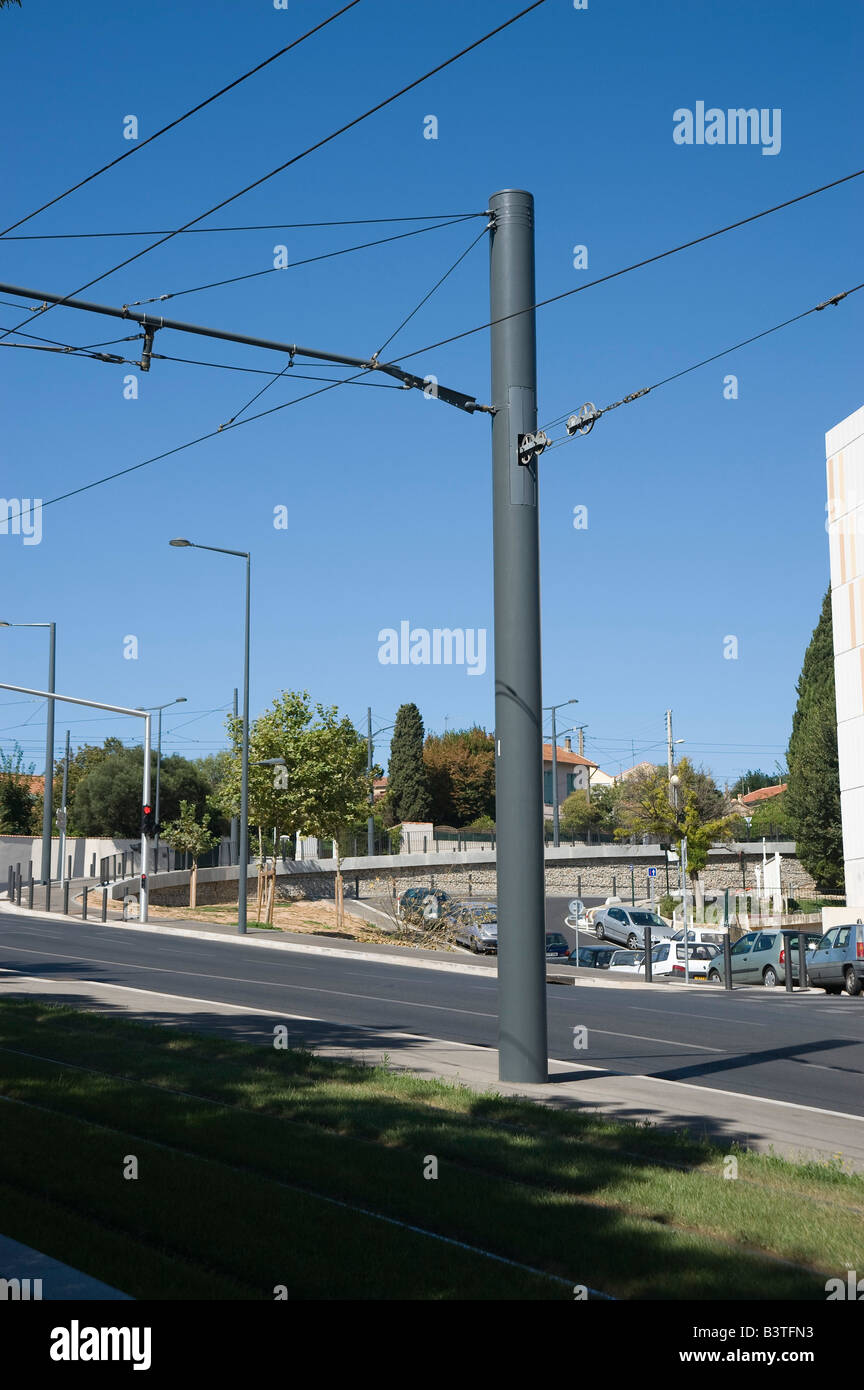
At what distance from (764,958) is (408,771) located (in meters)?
74.3

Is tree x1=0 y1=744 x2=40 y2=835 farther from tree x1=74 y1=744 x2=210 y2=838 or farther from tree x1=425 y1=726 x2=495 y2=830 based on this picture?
tree x1=425 y1=726 x2=495 y2=830

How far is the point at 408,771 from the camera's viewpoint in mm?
103875

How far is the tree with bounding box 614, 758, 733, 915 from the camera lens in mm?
60750

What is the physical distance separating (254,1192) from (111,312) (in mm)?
7819

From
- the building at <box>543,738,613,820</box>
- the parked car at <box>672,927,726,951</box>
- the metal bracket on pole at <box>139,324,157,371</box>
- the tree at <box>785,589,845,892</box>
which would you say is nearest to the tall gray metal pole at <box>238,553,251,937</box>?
the parked car at <box>672,927,726,951</box>

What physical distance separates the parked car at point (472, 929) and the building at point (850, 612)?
12.0m

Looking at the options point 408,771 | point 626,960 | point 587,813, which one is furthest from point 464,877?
point 587,813

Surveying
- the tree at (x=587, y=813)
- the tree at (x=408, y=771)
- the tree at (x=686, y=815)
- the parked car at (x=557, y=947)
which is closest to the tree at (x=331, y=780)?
the parked car at (x=557, y=947)

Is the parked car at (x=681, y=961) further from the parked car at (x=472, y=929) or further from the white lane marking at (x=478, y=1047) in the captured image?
the white lane marking at (x=478, y=1047)

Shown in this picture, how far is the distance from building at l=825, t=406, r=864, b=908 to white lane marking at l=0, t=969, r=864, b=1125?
29430mm

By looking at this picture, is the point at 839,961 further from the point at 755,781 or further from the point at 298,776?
the point at 755,781

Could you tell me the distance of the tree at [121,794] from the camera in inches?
3162

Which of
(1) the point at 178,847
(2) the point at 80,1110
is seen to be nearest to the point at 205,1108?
(2) the point at 80,1110
